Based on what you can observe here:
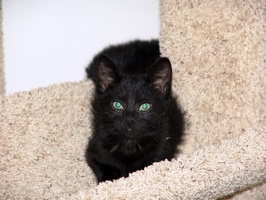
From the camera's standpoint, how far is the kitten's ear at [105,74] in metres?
1.65

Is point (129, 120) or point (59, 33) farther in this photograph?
point (59, 33)

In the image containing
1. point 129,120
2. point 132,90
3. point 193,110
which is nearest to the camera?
point 129,120

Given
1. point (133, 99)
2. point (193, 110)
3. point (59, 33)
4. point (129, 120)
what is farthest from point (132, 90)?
point (59, 33)

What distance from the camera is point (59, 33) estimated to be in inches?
92.7

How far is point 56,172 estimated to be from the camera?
72.3 inches

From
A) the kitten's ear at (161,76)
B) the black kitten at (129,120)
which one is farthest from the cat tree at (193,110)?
the kitten's ear at (161,76)

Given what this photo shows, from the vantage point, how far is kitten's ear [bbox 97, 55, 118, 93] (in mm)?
1646

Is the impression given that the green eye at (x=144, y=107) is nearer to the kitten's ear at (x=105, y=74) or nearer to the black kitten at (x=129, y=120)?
the black kitten at (x=129, y=120)

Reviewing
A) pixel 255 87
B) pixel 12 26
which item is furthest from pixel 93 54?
pixel 255 87

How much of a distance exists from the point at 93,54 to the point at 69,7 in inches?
13.6

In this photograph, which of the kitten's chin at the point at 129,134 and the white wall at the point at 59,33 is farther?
the white wall at the point at 59,33

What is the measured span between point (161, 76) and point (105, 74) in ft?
0.84

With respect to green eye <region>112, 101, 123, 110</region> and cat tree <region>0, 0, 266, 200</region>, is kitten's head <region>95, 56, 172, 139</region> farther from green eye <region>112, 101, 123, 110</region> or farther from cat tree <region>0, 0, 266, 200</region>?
cat tree <region>0, 0, 266, 200</region>

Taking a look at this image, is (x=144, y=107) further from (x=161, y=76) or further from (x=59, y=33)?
(x=59, y=33)
